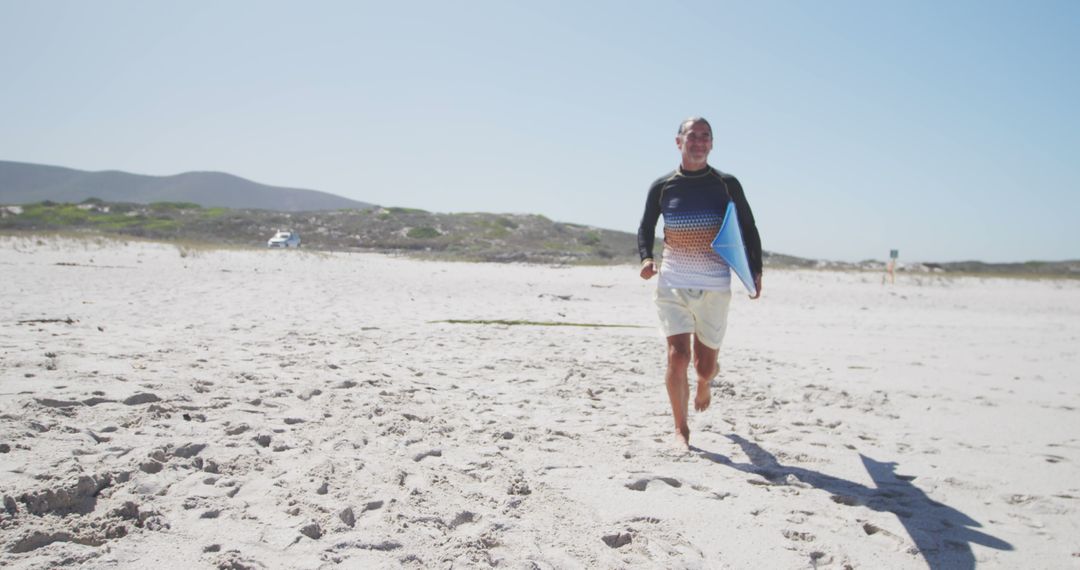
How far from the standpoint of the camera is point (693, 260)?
3547 mm

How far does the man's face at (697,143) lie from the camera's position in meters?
3.50

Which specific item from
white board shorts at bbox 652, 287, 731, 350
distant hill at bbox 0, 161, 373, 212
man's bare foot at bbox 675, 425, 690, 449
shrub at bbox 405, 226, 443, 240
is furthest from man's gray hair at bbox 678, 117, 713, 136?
distant hill at bbox 0, 161, 373, 212

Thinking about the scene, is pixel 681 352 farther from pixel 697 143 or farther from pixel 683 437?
pixel 697 143

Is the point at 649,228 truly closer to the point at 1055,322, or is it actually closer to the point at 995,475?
the point at 995,475

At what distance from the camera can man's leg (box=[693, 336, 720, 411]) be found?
3.66 meters

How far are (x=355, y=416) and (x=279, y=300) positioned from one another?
6256mm

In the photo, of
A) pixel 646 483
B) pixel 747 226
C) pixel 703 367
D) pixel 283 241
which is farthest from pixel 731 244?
pixel 283 241

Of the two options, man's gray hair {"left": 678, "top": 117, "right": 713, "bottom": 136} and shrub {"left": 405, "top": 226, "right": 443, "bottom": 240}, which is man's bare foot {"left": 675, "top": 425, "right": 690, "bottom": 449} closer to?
man's gray hair {"left": 678, "top": 117, "right": 713, "bottom": 136}

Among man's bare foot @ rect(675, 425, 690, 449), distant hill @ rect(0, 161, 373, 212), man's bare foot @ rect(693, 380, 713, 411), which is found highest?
distant hill @ rect(0, 161, 373, 212)

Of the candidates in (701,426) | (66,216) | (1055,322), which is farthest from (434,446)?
(66,216)

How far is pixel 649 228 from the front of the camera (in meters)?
3.88

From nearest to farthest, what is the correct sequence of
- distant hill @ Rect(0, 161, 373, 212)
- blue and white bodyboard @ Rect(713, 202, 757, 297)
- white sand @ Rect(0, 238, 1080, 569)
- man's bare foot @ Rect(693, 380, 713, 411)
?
white sand @ Rect(0, 238, 1080, 569), blue and white bodyboard @ Rect(713, 202, 757, 297), man's bare foot @ Rect(693, 380, 713, 411), distant hill @ Rect(0, 161, 373, 212)

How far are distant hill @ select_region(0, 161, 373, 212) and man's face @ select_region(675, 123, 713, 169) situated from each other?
84.8m

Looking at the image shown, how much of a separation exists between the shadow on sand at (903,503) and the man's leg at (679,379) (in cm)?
15
